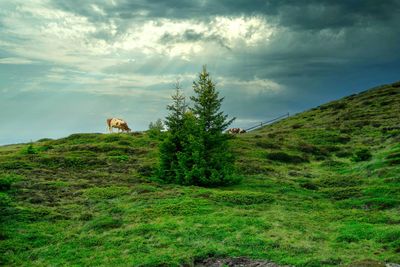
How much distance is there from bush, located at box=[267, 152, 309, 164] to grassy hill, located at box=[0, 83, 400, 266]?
23 centimetres

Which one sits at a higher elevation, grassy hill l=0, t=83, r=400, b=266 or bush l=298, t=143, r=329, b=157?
bush l=298, t=143, r=329, b=157

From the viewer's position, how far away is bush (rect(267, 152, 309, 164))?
4979 cm

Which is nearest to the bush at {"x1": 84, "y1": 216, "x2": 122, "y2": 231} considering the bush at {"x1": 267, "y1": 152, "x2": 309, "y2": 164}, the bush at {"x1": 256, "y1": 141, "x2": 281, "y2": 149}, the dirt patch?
the dirt patch

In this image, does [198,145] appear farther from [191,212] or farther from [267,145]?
[267,145]

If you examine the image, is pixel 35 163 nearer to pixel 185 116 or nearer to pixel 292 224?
Result: pixel 185 116

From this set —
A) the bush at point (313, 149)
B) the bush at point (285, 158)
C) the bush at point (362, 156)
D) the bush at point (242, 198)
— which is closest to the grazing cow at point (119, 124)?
the bush at point (313, 149)

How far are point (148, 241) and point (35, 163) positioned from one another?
25427 millimetres

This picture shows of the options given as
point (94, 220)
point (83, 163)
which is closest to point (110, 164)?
point (83, 163)

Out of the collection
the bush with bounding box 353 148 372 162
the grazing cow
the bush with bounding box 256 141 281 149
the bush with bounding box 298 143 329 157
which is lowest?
the bush with bounding box 353 148 372 162

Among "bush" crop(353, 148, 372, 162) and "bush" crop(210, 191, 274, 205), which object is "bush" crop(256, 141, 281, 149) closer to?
"bush" crop(353, 148, 372, 162)

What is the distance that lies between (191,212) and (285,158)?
27.2m

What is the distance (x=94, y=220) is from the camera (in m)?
23.7

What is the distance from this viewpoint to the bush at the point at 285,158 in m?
49.8

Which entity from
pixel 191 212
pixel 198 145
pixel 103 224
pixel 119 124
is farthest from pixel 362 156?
pixel 119 124
